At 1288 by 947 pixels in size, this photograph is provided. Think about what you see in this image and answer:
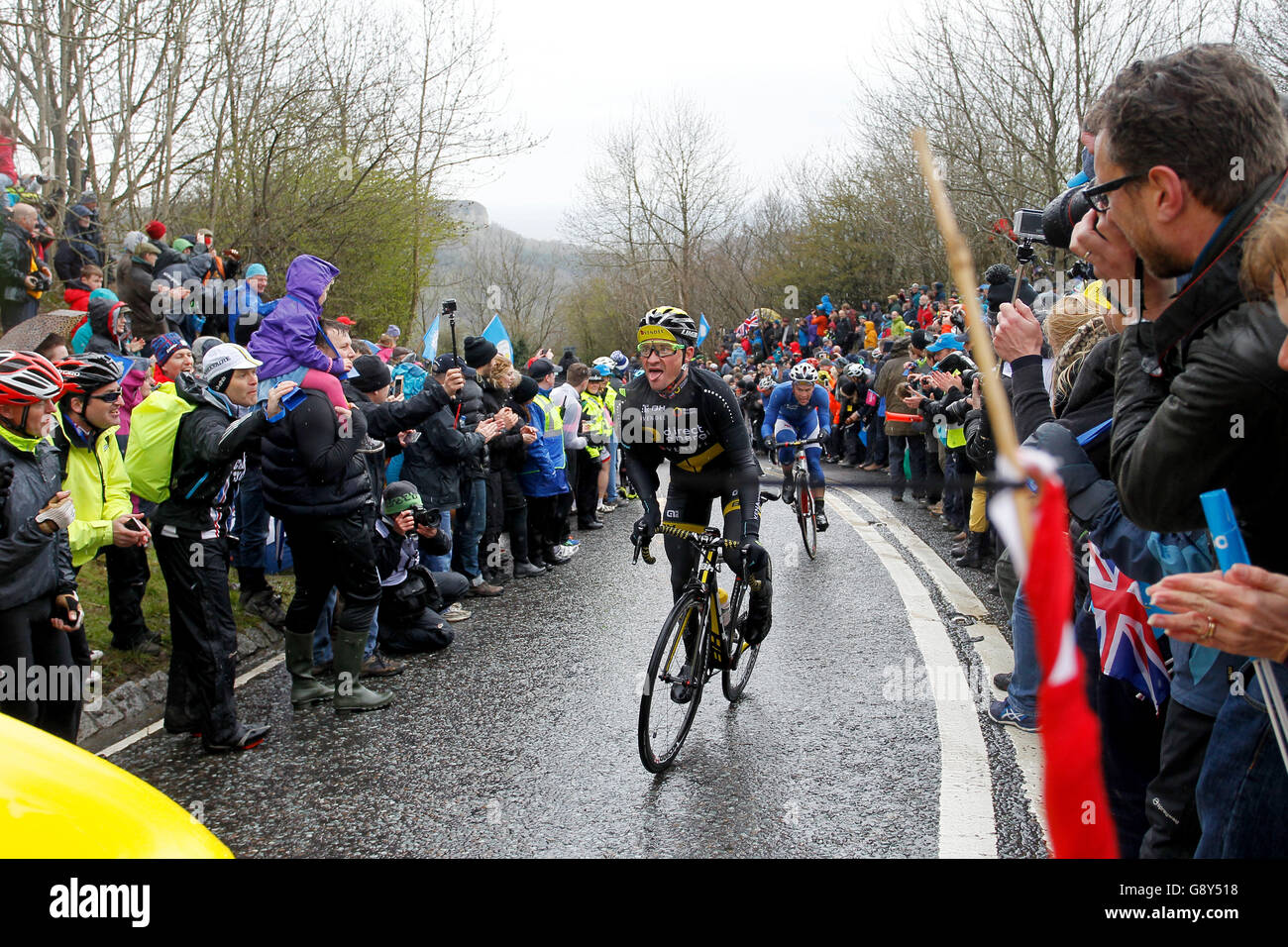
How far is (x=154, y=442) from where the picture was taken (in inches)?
203

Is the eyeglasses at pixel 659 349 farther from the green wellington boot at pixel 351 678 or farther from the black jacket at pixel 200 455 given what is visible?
the green wellington boot at pixel 351 678

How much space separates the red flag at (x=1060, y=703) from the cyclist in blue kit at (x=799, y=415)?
9.96 metres

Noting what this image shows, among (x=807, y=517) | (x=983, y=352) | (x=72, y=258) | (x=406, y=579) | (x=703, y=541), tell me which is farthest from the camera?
(x=72, y=258)

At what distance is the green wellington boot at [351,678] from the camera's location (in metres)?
5.78

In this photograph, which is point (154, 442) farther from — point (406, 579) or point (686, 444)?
point (686, 444)

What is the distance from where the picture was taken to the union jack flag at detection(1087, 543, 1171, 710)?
2914 mm

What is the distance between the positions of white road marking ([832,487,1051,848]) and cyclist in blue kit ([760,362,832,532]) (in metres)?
1.31

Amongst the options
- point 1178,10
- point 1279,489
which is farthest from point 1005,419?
point 1178,10

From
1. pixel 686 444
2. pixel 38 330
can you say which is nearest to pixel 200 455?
pixel 686 444

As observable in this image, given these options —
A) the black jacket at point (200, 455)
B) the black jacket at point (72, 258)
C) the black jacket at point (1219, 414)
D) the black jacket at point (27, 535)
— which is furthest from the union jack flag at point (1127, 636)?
the black jacket at point (72, 258)

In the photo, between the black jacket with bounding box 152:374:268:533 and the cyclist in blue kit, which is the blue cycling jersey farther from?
the black jacket with bounding box 152:374:268:533

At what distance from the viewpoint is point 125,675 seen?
585cm

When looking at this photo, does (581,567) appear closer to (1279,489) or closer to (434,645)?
(434,645)

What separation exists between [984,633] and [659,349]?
3.12m
